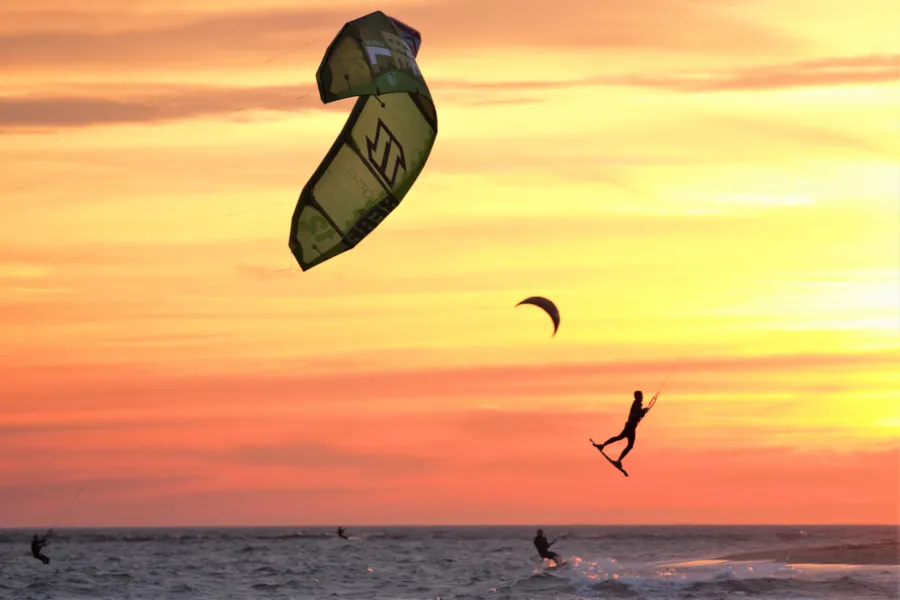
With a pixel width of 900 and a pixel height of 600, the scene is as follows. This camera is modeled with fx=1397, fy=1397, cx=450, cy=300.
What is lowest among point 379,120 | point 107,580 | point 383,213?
point 107,580

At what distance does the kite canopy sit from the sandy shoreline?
105ft

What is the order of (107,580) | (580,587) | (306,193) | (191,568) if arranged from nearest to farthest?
(306,193)
(580,587)
(107,580)
(191,568)

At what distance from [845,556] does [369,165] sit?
37779mm

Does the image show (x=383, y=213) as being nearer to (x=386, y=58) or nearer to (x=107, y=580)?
(x=386, y=58)

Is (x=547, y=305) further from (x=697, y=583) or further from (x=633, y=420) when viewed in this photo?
(x=697, y=583)

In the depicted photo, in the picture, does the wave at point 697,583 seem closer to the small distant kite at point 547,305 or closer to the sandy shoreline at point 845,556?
the sandy shoreline at point 845,556

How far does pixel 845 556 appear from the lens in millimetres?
50219

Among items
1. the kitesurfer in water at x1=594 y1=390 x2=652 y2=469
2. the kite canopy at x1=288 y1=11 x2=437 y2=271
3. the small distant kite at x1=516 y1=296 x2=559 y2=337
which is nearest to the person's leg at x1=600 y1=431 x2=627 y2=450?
the kitesurfer in water at x1=594 y1=390 x2=652 y2=469

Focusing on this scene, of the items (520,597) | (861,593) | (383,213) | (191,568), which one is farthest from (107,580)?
(383,213)

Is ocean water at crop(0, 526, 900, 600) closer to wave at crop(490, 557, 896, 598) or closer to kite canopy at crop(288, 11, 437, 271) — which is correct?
wave at crop(490, 557, 896, 598)

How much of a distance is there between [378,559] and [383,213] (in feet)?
156

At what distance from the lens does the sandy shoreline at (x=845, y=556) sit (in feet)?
153

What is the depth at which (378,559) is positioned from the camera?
207 feet

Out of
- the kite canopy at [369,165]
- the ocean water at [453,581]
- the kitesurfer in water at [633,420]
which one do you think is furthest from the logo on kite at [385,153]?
the ocean water at [453,581]
